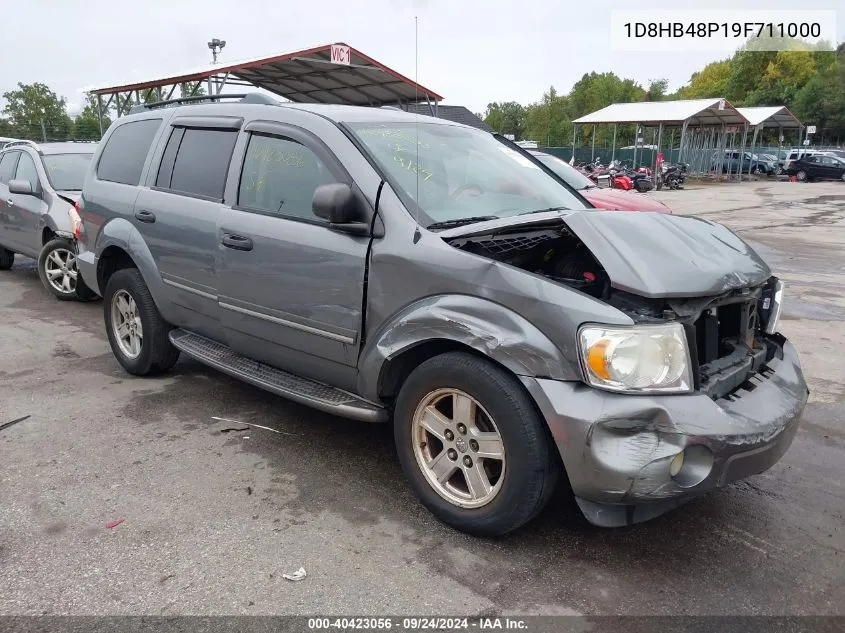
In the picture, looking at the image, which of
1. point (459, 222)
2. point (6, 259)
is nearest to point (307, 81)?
point (6, 259)

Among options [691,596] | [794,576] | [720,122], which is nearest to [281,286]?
[691,596]

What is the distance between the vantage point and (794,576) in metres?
2.77

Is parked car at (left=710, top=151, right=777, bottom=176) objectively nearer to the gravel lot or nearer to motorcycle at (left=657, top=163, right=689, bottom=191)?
motorcycle at (left=657, top=163, right=689, bottom=191)

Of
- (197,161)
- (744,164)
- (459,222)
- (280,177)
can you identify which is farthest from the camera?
(744,164)

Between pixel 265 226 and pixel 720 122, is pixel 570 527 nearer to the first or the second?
pixel 265 226

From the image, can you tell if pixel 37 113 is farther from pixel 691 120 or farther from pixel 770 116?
pixel 770 116

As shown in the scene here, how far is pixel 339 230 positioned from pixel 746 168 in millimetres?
42170

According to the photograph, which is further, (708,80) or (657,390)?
(708,80)

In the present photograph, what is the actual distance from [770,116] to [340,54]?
2860cm

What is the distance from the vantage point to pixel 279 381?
377 cm

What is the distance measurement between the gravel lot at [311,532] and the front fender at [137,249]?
72 cm

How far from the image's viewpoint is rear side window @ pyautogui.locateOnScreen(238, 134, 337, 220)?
3.60 metres

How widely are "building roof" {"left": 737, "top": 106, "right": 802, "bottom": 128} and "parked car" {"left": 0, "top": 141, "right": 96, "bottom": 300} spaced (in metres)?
34.1

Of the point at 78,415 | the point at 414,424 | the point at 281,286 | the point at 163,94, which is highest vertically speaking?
→ the point at 163,94
